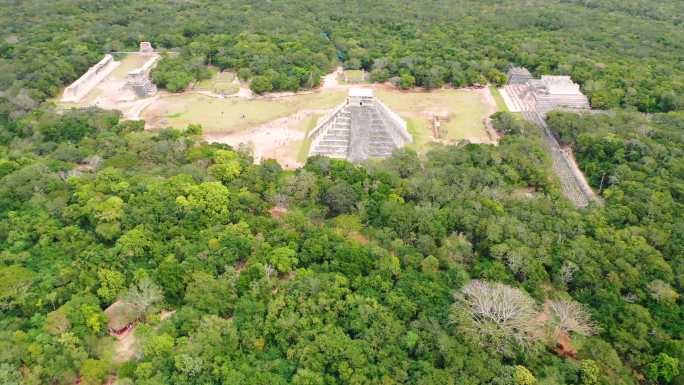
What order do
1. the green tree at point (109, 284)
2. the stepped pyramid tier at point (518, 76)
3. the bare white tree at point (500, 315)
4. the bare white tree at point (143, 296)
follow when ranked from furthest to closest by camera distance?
the stepped pyramid tier at point (518, 76) < the green tree at point (109, 284) < the bare white tree at point (143, 296) < the bare white tree at point (500, 315)

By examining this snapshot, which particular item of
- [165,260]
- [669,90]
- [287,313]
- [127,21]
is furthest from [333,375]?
[127,21]

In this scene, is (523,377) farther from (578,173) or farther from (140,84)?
(140,84)

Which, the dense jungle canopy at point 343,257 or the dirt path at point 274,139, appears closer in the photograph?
the dense jungle canopy at point 343,257

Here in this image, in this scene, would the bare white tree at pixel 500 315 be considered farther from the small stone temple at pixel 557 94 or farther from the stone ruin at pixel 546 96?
the small stone temple at pixel 557 94

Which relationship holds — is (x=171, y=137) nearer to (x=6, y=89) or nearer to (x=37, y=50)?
(x=6, y=89)

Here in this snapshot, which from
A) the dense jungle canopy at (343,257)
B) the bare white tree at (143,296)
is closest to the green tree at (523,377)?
the dense jungle canopy at (343,257)
